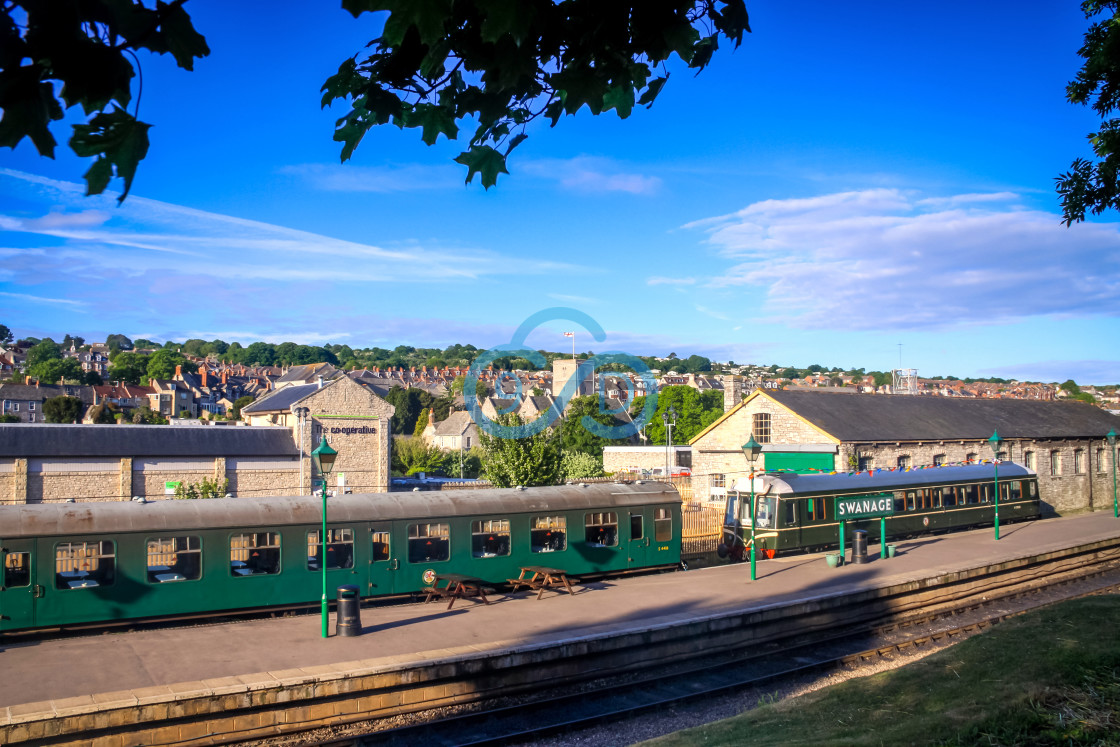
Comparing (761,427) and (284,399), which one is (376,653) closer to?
(761,427)

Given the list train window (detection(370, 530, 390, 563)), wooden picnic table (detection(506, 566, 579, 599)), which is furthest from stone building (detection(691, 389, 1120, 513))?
train window (detection(370, 530, 390, 563))

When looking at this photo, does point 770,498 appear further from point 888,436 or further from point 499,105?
point 499,105

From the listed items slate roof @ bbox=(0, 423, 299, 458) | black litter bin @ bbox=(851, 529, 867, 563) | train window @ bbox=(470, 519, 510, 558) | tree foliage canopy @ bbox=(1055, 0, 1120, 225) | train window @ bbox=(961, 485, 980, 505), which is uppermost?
tree foliage canopy @ bbox=(1055, 0, 1120, 225)

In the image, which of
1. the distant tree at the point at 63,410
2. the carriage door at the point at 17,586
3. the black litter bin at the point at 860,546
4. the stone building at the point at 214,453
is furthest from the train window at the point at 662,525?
the distant tree at the point at 63,410

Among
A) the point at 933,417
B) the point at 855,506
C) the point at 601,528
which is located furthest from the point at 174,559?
the point at 933,417

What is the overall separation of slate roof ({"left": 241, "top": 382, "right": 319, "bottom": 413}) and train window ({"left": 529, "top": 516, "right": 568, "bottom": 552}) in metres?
29.4

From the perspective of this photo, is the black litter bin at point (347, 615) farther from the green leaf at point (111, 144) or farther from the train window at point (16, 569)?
the green leaf at point (111, 144)

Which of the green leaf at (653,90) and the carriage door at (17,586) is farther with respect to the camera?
the carriage door at (17,586)

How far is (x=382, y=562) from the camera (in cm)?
1803

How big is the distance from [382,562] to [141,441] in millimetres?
26100

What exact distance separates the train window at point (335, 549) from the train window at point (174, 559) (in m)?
2.29

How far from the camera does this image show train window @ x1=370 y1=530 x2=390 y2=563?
17955mm

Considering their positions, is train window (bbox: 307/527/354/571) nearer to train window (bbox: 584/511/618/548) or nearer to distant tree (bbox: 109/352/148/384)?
train window (bbox: 584/511/618/548)

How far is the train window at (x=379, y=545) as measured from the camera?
18.0 metres
